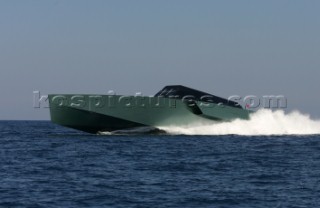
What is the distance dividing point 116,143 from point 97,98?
25.0ft

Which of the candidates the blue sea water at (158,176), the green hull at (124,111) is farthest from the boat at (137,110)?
the blue sea water at (158,176)

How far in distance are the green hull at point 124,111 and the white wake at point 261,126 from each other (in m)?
1.12

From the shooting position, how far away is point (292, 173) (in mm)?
29828

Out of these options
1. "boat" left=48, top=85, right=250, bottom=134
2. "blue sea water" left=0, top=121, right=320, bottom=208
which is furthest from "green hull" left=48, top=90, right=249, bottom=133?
"blue sea water" left=0, top=121, right=320, bottom=208

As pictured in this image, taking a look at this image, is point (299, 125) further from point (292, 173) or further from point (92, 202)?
point (92, 202)

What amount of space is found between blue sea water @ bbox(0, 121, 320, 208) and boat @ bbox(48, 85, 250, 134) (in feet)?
→ 28.9

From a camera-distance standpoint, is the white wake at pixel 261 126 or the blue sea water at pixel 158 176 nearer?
the blue sea water at pixel 158 176

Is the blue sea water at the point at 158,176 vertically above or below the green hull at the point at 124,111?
below

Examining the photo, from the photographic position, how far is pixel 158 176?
1104 inches

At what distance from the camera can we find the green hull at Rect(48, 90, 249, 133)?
171 feet

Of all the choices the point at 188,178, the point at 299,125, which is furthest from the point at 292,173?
the point at 299,125

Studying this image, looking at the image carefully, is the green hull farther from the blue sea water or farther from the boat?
the blue sea water

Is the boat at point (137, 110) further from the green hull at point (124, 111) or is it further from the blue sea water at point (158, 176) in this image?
the blue sea water at point (158, 176)

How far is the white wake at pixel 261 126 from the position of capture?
58.9 meters
